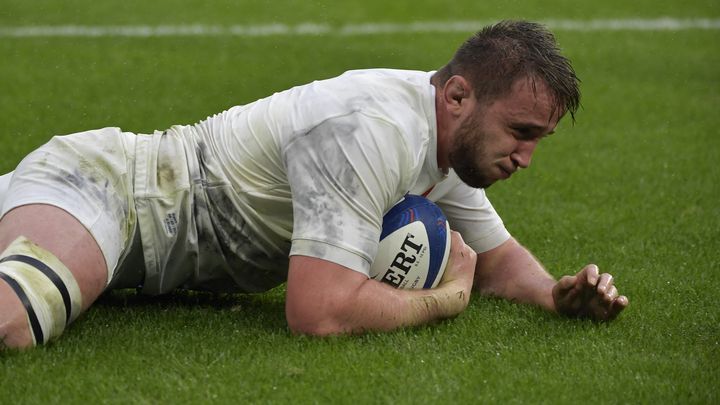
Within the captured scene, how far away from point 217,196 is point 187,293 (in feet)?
2.87

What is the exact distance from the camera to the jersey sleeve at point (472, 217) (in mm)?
5668

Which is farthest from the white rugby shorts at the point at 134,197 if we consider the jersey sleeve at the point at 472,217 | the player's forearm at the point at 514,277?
the player's forearm at the point at 514,277

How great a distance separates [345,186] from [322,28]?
32.0 feet

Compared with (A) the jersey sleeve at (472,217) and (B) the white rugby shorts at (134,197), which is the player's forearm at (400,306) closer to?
(A) the jersey sleeve at (472,217)

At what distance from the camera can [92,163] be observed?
16.6 ft

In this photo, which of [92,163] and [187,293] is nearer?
[92,163]

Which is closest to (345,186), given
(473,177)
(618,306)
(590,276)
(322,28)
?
(473,177)

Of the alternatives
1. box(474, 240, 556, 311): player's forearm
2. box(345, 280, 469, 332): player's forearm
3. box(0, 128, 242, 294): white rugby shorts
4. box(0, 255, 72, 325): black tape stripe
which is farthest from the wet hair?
box(0, 255, 72, 325): black tape stripe

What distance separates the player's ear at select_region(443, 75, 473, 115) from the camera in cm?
491

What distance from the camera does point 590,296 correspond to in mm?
5203

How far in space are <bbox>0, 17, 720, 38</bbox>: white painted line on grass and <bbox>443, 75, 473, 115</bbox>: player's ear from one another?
28.9 ft

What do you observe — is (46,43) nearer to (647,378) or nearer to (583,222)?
(583,222)

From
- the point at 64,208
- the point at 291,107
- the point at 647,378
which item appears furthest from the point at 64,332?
the point at 647,378

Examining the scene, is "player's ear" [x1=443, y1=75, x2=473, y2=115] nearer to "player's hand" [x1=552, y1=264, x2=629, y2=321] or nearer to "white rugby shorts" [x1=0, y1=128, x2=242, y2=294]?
"player's hand" [x1=552, y1=264, x2=629, y2=321]
